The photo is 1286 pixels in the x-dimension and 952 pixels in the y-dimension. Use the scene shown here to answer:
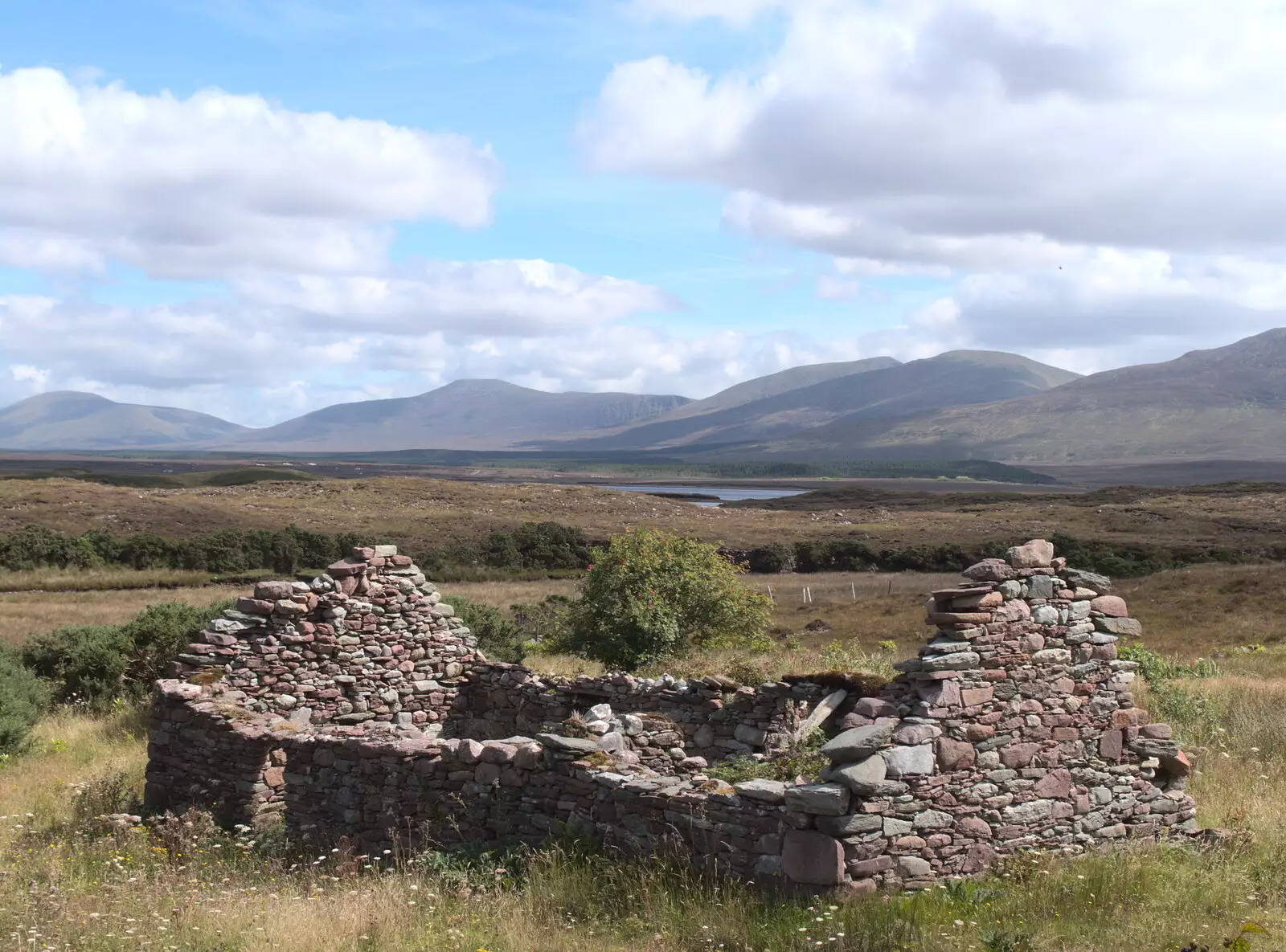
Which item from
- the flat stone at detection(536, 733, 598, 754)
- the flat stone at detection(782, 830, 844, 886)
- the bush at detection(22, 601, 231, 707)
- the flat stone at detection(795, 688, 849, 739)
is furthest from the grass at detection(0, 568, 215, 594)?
the flat stone at detection(782, 830, 844, 886)

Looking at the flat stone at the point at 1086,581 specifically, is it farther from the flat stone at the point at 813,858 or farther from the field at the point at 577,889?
the flat stone at the point at 813,858

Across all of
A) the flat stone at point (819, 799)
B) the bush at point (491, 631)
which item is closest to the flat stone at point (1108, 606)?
the flat stone at point (819, 799)

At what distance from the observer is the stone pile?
46.4 feet

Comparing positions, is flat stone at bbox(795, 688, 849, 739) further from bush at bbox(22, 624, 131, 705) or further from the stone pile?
bush at bbox(22, 624, 131, 705)

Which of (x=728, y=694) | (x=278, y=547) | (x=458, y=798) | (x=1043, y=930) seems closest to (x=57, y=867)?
(x=458, y=798)

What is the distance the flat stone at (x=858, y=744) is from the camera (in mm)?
8352

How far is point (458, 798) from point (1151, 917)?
6.14 m

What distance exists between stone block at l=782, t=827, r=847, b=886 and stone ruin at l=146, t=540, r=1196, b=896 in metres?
0.02

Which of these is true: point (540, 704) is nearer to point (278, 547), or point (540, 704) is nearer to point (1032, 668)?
point (1032, 668)

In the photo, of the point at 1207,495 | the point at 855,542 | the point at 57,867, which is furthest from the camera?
the point at 1207,495

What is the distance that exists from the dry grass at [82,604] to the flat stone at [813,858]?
101 ft

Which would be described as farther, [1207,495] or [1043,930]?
[1207,495]

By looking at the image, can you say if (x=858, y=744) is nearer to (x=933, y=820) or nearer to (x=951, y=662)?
(x=933, y=820)

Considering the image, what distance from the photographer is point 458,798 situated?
10523 millimetres
